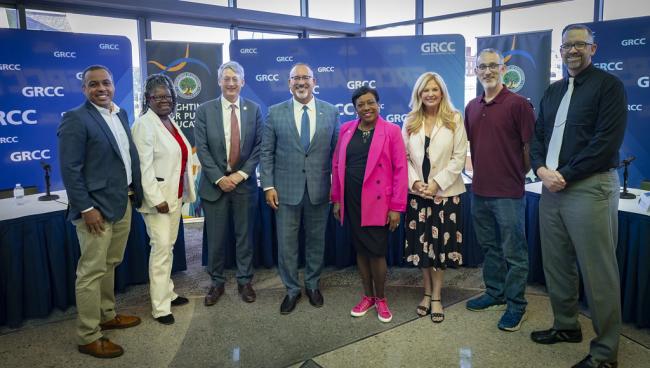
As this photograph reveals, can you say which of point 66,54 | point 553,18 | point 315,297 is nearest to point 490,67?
point 315,297

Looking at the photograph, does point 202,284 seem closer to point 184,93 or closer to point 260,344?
point 260,344

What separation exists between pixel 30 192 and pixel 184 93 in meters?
2.37

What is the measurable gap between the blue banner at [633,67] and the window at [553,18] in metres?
0.50

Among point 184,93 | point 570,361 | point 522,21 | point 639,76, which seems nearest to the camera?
point 570,361

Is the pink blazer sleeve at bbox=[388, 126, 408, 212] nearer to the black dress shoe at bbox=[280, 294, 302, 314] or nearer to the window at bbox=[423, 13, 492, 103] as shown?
the black dress shoe at bbox=[280, 294, 302, 314]

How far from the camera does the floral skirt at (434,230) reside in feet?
8.88

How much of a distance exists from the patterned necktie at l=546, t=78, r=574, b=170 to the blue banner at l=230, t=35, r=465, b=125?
3035 millimetres

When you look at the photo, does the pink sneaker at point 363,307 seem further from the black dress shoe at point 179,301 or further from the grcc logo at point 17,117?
the grcc logo at point 17,117

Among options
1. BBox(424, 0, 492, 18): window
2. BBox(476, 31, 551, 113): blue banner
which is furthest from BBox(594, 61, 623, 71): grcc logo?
BBox(424, 0, 492, 18): window

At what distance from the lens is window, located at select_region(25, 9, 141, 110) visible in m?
5.11

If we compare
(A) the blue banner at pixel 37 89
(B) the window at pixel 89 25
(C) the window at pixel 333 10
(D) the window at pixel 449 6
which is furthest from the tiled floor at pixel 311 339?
(C) the window at pixel 333 10

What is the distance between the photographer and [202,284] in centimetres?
360

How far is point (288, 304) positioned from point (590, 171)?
195cm

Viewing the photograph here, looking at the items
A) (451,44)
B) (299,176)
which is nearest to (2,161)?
(299,176)
